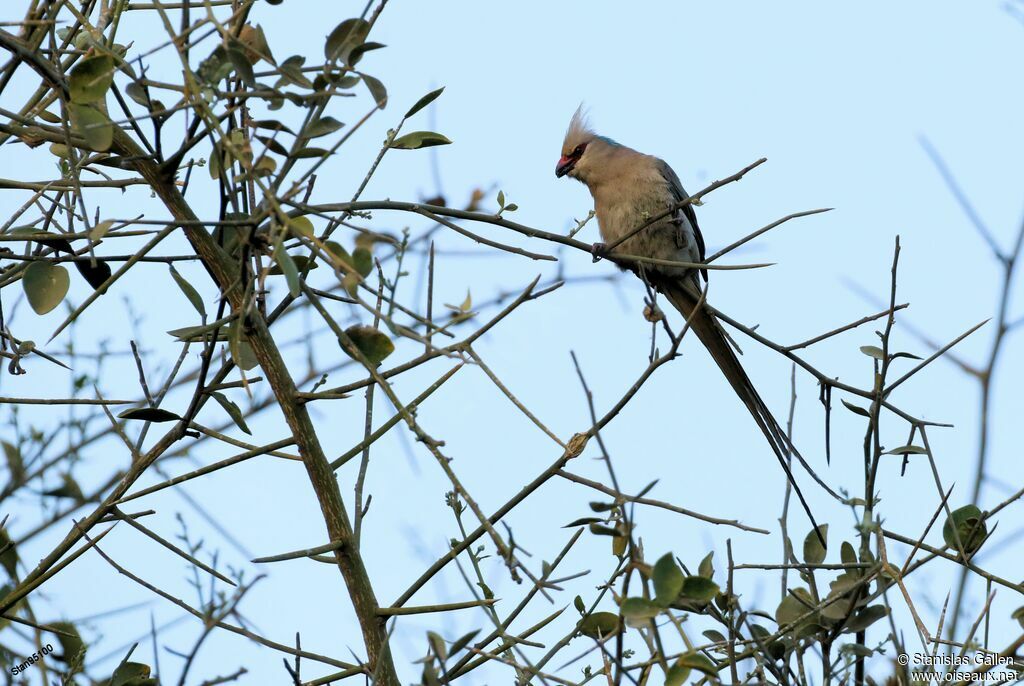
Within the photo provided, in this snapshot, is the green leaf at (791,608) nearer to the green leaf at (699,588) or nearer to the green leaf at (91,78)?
the green leaf at (699,588)

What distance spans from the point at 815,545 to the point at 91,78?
155cm

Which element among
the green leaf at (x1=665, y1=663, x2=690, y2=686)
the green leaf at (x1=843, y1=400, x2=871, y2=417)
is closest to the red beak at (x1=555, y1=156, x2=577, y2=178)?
the green leaf at (x1=843, y1=400, x2=871, y2=417)

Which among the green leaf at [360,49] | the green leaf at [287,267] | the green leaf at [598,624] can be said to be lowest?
the green leaf at [598,624]

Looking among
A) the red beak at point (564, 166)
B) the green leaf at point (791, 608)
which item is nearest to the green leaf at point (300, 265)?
the green leaf at point (791, 608)

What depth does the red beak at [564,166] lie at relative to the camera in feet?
15.9

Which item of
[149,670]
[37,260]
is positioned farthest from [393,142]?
[149,670]

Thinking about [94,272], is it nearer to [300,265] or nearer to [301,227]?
[300,265]

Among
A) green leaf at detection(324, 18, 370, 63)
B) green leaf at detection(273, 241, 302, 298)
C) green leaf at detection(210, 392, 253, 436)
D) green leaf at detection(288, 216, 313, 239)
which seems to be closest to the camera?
green leaf at detection(273, 241, 302, 298)

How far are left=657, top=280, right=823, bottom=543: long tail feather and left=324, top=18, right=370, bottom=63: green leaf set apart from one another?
1.84 m

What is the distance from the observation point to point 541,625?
1.90 m

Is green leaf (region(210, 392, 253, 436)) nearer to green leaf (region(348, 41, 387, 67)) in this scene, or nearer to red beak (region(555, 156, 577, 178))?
green leaf (region(348, 41, 387, 67))

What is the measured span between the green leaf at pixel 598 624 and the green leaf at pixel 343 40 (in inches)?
39.9

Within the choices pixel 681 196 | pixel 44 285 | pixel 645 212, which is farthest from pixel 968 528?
pixel 681 196

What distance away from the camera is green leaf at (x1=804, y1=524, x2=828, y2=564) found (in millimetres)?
2100
